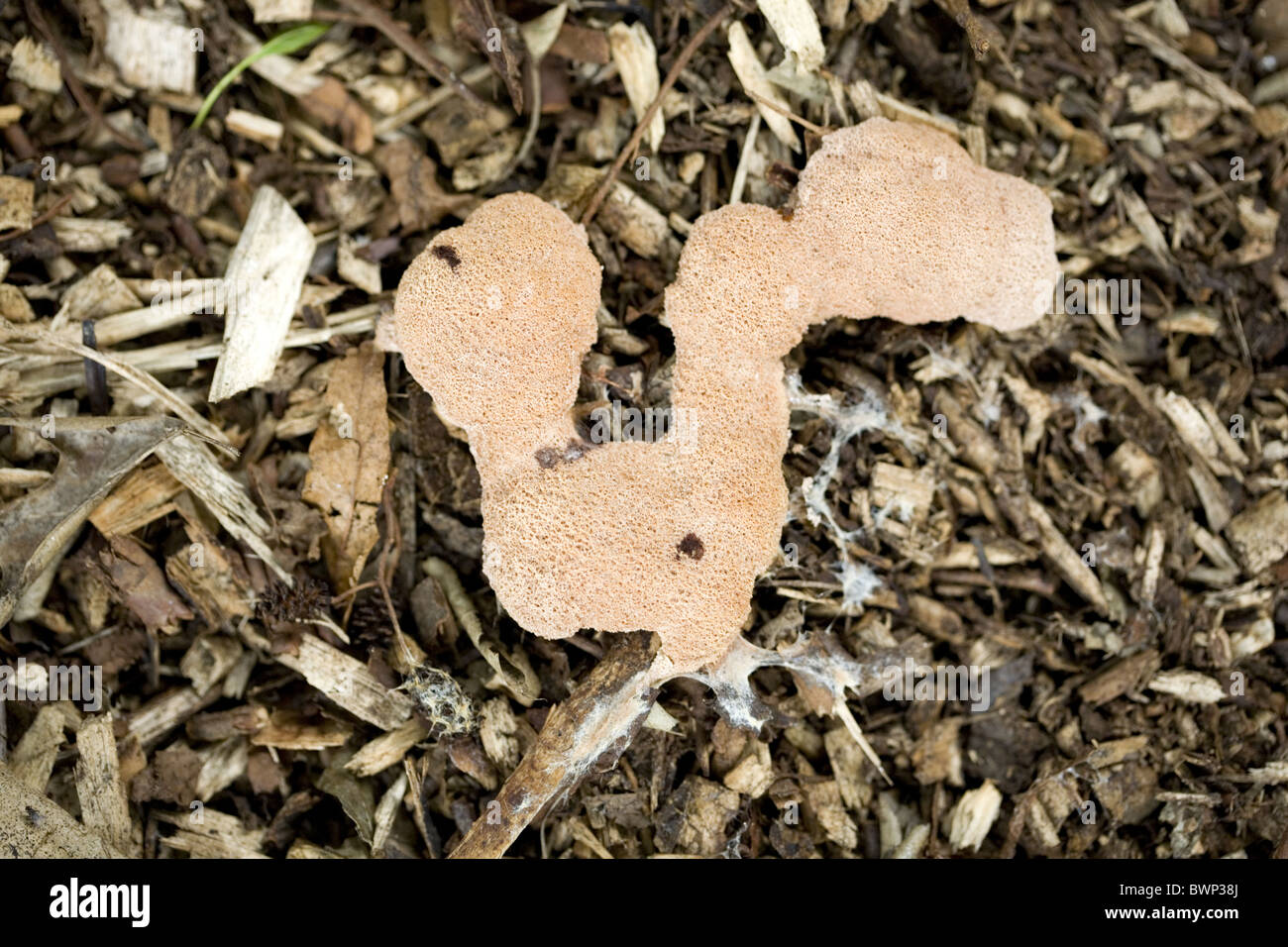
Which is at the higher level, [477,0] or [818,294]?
[477,0]

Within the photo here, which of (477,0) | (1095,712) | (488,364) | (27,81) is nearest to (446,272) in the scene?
(488,364)

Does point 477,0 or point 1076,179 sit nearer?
point 477,0

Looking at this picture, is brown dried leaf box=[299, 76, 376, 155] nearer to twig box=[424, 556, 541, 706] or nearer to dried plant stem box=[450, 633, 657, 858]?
twig box=[424, 556, 541, 706]

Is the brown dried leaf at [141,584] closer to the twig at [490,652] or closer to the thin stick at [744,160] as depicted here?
the twig at [490,652]

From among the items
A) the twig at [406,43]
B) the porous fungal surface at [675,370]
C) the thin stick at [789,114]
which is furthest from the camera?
the twig at [406,43]

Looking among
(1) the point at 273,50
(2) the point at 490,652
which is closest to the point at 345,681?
(2) the point at 490,652

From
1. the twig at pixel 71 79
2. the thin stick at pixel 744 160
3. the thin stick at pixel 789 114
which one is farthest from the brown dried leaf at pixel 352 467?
the thin stick at pixel 789 114

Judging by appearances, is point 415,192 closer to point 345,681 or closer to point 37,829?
→ point 345,681

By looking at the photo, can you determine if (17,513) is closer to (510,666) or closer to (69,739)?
(69,739)

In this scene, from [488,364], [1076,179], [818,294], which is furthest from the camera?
[1076,179]
